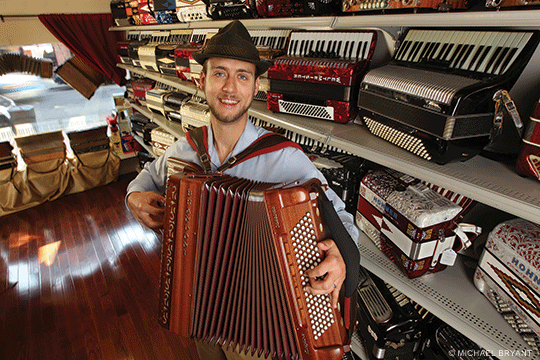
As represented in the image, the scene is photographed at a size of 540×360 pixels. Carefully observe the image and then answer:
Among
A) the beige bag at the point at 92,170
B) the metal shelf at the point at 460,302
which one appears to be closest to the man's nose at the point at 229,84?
the metal shelf at the point at 460,302

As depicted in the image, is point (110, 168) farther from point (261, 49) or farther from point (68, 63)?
point (261, 49)

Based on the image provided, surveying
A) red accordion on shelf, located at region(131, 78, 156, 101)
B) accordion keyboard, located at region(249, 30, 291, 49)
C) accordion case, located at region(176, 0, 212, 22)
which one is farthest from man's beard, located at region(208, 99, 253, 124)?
red accordion on shelf, located at region(131, 78, 156, 101)

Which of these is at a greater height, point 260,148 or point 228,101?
point 228,101

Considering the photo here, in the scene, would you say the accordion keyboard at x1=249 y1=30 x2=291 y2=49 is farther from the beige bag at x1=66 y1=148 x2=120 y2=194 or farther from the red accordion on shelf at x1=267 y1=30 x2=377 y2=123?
the beige bag at x1=66 y1=148 x2=120 y2=194

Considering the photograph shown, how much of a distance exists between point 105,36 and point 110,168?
6.81 ft

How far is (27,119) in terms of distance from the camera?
495 centimetres

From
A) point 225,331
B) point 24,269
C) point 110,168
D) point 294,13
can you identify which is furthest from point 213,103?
point 110,168

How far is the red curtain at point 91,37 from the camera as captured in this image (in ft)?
13.8

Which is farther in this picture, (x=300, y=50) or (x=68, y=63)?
(x=68, y=63)

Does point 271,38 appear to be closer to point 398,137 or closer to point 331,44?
point 331,44

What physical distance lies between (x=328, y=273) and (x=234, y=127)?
2.73ft

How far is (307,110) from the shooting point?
1696 mm

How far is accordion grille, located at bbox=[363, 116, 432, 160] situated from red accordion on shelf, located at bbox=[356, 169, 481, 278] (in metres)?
0.23

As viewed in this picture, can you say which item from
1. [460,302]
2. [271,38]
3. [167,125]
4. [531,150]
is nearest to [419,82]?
[531,150]
